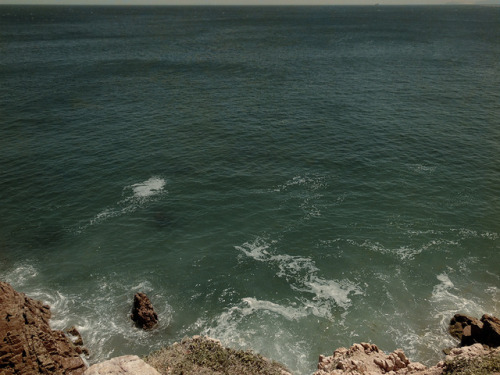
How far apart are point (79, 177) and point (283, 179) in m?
33.5

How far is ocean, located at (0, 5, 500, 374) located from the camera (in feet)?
134

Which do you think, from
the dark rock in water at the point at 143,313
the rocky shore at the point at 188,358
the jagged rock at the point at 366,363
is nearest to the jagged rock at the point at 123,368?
the rocky shore at the point at 188,358

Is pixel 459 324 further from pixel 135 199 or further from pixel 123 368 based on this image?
pixel 135 199

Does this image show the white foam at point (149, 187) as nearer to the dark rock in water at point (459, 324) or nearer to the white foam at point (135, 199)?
the white foam at point (135, 199)

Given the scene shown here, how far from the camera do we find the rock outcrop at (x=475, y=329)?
110 ft

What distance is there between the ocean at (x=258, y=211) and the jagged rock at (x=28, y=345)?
395 centimetres

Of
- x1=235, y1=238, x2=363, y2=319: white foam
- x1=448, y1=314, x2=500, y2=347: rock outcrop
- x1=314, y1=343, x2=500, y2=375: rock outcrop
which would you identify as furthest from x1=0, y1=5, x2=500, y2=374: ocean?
x1=314, y1=343, x2=500, y2=375: rock outcrop

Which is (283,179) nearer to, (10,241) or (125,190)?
(125,190)

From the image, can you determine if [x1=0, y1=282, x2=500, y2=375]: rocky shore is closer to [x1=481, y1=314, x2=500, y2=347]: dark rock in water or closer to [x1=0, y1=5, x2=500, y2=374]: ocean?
[x1=481, y1=314, x2=500, y2=347]: dark rock in water

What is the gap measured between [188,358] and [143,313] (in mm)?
9938

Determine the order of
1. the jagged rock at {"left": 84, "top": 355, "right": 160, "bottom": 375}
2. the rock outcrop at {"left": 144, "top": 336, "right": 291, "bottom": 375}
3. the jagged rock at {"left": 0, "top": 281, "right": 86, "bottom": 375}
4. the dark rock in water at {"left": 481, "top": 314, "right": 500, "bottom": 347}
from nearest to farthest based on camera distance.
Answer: the jagged rock at {"left": 84, "top": 355, "right": 160, "bottom": 375}, the jagged rock at {"left": 0, "top": 281, "right": 86, "bottom": 375}, the rock outcrop at {"left": 144, "top": 336, "right": 291, "bottom": 375}, the dark rock in water at {"left": 481, "top": 314, "right": 500, "bottom": 347}

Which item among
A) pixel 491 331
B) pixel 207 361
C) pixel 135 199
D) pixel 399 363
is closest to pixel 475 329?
pixel 491 331

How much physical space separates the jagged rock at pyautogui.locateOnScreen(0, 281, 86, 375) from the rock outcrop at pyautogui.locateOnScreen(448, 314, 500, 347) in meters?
34.1

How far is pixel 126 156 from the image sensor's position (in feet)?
235
